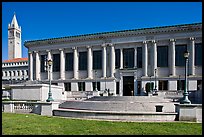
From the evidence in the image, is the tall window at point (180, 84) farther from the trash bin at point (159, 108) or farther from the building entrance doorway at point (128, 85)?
the trash bin at point (159, 108)

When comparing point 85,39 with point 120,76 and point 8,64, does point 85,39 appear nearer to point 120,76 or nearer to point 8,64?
point 120,76

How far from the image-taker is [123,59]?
5441cm

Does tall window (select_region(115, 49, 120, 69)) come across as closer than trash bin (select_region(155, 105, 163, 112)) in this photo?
No

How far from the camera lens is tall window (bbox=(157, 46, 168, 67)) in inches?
2014

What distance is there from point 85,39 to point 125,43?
10562mm

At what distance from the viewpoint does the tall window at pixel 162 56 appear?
5116cm

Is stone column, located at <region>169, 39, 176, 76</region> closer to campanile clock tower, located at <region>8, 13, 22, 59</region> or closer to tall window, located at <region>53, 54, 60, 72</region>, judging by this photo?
tall window, located at <region>53, 54, 60, 72</region>

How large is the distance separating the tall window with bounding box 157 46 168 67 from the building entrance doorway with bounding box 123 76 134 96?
23.9 ft

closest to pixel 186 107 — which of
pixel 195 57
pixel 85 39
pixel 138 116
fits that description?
pixel 138 116

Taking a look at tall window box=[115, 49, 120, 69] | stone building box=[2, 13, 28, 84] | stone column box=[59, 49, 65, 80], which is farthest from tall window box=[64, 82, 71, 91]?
stone building box=[2, 13, 28, 84]

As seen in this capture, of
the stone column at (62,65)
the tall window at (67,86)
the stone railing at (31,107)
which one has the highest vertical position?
the stone column at (62,65)

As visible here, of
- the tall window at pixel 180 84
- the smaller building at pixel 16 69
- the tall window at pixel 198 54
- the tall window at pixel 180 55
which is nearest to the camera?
the tall window at pixel 198 54

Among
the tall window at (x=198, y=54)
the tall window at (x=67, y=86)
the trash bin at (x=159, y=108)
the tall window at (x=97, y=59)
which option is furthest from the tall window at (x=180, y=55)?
the trash bin at (x=159, y=108)

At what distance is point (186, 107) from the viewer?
682 inches
